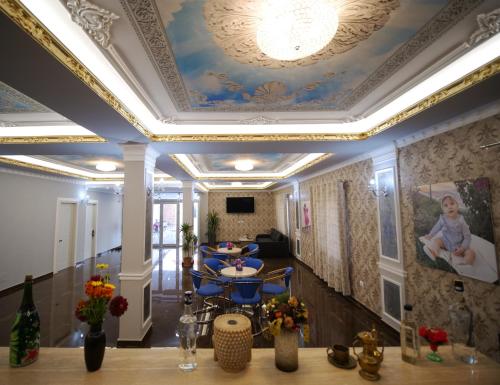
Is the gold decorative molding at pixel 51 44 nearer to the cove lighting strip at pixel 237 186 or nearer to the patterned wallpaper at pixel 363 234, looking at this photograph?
the patterned wallpaper at pixel 363 234

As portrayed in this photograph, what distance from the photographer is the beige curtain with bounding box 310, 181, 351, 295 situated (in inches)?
204

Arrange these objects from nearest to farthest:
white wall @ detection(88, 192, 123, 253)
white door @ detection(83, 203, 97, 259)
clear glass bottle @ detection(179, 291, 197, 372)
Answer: clear glass bottle @ detection(179, 291, 197, 372) → white door @ detection(83, 203, 97, 259) → white wall @ detection(88, 192, 123, 253)

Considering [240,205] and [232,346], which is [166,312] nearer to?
[232,346]

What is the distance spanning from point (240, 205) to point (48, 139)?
975cm

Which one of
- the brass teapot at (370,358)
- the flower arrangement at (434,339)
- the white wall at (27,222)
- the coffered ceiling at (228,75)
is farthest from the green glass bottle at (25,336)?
the white wall at (27,222)

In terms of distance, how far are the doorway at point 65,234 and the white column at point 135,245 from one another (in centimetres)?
536

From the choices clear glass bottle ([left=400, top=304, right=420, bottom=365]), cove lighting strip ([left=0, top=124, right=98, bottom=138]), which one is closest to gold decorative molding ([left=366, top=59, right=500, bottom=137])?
clear glass bottle ([left=400, top=304, right=420, bottom=365])

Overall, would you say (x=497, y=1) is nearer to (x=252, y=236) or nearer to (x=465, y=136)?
(x=465, y=136)

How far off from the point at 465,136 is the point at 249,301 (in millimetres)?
3445

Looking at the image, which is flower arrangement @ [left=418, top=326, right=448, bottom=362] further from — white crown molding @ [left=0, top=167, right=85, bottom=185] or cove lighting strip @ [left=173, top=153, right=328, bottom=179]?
white crown molding @ [left=0, top=167, right=85, bottom=185]

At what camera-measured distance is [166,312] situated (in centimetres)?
442

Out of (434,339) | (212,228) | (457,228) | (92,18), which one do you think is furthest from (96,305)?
(212,228)

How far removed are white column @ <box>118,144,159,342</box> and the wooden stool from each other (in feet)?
8.71

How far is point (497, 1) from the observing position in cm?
150
